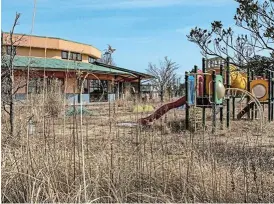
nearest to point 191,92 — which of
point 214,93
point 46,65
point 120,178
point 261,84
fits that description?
point 214,93

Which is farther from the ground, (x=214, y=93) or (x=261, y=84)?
(x=261, y=84)

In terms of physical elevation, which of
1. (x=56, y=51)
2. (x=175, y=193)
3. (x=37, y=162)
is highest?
(x=56, y=51)

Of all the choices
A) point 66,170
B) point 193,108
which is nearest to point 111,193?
point 66,170

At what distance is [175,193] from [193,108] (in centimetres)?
596

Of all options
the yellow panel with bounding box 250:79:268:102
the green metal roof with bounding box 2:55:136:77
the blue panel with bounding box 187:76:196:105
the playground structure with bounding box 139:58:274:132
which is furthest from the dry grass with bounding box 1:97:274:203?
the yellow panel with bounding box 250:79:268:102

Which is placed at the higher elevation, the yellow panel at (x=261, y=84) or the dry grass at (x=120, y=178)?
the yellow panel at (x=261, y=84)

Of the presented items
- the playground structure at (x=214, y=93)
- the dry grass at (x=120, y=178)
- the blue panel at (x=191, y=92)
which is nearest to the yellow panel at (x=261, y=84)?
the playground structure at (x=214, y=93)

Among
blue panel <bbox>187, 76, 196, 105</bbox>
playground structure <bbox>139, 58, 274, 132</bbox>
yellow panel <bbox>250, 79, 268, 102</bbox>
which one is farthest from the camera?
yellow panel <bbox>250, 79, 268, 102</bbox>

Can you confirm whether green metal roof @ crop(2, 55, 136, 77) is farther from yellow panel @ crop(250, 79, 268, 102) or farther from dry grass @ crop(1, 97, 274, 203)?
yellow panel @ crop(250, 79, 268, 102)

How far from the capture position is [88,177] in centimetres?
301

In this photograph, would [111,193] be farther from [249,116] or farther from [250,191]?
[249,116]

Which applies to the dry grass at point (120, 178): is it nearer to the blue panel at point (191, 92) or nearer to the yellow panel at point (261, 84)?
the blue panel at point (191, 92)

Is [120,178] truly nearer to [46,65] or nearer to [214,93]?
[214,93]

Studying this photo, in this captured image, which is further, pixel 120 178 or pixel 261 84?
pixel 261 84
